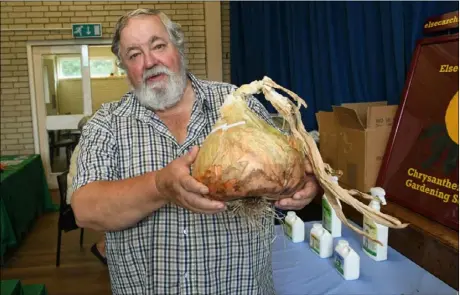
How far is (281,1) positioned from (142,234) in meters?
2.93

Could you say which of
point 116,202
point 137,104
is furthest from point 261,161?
point 137,104

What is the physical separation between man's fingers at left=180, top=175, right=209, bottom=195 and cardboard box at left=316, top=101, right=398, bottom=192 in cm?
118

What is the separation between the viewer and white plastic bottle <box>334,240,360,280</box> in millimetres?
1470

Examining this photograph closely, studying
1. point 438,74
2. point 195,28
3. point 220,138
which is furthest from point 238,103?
point 195,28

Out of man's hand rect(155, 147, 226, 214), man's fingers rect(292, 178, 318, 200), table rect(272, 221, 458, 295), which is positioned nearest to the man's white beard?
man's hand rect(155, 147, 226, 214)

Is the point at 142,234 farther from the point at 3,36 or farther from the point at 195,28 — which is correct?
the point at 3,36

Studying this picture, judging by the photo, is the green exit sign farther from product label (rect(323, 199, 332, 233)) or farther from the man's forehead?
the man's forehead

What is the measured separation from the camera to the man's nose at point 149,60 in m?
1.26

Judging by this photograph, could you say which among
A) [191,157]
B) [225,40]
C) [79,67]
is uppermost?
[225,40]

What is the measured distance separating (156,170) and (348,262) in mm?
729

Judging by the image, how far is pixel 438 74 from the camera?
5.32ft

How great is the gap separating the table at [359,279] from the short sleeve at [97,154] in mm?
718

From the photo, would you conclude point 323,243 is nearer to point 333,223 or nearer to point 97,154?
point 333,223

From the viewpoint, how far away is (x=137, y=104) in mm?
1322
